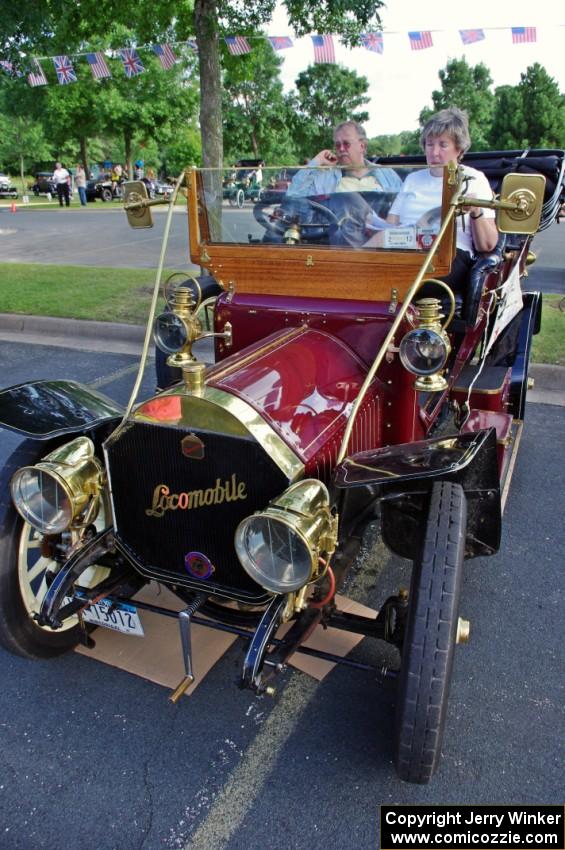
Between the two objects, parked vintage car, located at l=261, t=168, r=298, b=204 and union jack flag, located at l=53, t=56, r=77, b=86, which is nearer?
parked vintage car, located at l=261, t=168, r=298, b=204

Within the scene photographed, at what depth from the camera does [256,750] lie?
6.63 ft

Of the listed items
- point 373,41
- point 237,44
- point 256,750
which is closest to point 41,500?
point 256,750

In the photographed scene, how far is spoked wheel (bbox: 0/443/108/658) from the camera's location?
220 centimetres

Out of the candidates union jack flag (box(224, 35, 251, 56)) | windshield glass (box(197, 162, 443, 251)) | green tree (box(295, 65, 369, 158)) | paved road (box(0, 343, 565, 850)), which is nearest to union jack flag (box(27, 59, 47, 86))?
union jack flag (box(224, 35, 251, 56))

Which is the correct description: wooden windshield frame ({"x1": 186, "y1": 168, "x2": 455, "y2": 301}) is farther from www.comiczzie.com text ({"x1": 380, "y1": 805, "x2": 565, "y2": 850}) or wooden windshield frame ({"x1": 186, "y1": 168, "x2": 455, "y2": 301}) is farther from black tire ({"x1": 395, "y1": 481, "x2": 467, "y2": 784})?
www.comiczzie.com text ({"x1": 380, "y1": 805, "x2": 565, "y2": 850})

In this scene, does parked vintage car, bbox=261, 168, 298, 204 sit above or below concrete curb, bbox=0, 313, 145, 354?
above

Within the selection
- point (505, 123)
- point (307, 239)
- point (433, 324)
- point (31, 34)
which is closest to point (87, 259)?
point (31, 34)

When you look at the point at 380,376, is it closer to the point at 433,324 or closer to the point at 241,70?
the point at 433,324

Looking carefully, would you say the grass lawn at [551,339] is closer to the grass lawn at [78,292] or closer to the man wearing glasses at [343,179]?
the man wearing glasses at [343,179]

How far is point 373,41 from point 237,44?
1.49 m

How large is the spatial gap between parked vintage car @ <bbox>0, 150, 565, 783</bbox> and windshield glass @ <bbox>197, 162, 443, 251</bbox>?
0.04ft

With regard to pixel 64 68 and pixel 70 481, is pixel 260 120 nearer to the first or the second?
pixel 64 68

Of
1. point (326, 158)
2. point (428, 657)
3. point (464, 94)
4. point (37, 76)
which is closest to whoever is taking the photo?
point (428, 657)

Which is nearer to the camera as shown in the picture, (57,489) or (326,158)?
(57,489)
